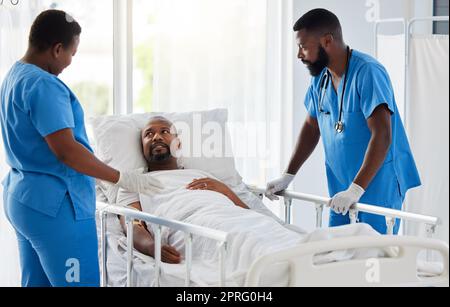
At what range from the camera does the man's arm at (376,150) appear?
254 cm

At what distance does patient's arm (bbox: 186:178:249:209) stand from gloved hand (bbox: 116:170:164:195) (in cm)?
35

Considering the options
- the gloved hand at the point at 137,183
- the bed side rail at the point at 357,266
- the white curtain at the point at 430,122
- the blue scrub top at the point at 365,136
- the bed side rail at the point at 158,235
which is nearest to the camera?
the bed side rail at the point at 357,266

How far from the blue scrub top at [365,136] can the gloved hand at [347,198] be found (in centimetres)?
16

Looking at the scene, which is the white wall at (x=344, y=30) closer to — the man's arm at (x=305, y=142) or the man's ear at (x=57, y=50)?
the man's arm at (x=305, y=142)

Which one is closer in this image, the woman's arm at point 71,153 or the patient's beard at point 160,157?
the woman's arm at point 71,153

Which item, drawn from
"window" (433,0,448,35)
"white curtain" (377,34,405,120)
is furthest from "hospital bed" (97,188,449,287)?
"window" (433,0,448,35)

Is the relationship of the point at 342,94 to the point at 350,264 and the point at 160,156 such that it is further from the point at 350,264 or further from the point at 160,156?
the point at 350,264

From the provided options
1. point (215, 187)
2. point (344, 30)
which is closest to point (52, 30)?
point (215, 187)

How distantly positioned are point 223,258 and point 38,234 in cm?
61

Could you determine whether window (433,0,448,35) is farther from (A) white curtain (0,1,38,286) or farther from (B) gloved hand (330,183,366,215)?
(A) white curtain (0,1,38,286)

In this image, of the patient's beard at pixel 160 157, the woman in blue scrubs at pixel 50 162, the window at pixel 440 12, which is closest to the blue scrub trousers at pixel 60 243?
the woman in blue scrubs at pixel 50 162

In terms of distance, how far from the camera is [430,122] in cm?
326

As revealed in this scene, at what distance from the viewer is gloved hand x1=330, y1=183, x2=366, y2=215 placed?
2.51m
